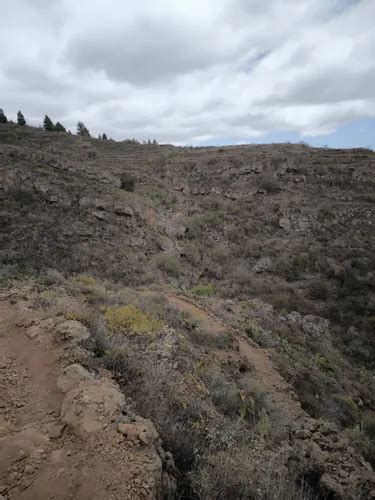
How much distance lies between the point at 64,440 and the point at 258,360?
5.97m

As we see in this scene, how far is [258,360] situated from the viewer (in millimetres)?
8117

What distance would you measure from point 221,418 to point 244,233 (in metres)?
17.1

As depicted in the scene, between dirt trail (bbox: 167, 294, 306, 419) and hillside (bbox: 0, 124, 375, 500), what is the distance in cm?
5

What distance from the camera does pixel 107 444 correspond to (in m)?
2.82

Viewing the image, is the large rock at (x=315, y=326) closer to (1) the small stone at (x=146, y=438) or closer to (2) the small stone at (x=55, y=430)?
(1) the small stone at (x=146, y=438)

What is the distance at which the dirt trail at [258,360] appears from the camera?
6555mm

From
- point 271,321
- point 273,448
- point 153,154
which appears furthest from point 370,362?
point 153,154

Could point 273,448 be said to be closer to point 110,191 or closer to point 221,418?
point 221,418

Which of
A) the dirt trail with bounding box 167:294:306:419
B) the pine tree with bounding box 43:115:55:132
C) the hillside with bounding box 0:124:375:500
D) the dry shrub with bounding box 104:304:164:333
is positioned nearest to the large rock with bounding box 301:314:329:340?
the hillside with bounding box 0:124:375:500

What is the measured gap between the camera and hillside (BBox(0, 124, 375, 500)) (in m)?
3.67

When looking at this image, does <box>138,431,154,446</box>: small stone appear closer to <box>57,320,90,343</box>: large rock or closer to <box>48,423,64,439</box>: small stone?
<box>48,423,64,439</box>: small stone

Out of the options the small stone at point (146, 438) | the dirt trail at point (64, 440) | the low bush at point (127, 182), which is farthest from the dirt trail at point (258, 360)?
the low bush at point (127, 182)

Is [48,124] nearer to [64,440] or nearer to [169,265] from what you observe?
[169,265]

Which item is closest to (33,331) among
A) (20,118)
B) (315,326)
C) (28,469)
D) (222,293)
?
(28,469)
